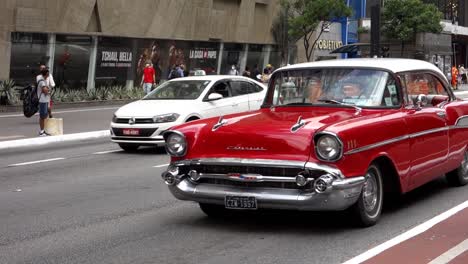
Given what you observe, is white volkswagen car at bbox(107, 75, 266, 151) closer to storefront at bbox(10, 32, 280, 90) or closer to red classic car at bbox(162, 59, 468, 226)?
red classic car at bbox(162, 59, 468, 226)

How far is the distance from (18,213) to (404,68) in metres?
4.85

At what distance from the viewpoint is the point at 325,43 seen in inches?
1996

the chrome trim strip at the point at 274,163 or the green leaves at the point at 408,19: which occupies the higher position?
the green leaves at the point at 408,19

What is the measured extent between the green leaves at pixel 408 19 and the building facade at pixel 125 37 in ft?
24.9

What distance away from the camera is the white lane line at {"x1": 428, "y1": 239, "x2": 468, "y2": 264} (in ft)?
19.2

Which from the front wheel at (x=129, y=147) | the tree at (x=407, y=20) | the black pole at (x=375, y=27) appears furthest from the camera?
the tree at (x=407, y=20)

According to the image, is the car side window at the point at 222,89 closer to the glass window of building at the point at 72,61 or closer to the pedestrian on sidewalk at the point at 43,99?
the pedestrian on sidewalk at the point at 43,99

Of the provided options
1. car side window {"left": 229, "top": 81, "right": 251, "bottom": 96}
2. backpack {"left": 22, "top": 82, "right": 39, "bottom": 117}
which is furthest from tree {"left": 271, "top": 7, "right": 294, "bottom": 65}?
car side window {"left": 229, "top": 81, "right": 251, "bottom": 96}

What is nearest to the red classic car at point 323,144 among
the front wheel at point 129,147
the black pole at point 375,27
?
the front wheel at point 129,147

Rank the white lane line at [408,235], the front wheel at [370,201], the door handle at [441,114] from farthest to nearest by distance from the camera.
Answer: the door handle at [441,114] → the front wheel at [370,201] → the white lane line at [408,235]

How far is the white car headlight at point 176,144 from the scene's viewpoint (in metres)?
7.17

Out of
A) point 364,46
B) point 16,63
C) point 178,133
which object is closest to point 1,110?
point 16,63

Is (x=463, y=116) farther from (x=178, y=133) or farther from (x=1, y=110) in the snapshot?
(x=1, y=110)

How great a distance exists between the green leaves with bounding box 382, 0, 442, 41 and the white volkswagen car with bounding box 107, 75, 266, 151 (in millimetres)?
29795
